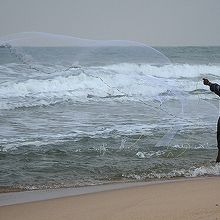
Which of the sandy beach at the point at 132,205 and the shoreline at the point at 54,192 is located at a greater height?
the sandy beach at the point at 132,205

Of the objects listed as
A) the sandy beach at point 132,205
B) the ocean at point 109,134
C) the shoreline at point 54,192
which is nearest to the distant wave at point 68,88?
the ocean at point 109,134

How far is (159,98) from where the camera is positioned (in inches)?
290

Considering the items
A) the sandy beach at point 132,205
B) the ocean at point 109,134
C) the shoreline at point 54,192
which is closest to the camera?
the sandy beach at point 132,205

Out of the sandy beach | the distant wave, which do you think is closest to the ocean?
the distant wave

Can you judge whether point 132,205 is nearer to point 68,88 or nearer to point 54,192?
point 54,192

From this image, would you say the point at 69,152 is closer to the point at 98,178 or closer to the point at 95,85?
the point at 98,178

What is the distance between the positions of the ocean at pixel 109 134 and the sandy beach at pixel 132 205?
1.02m

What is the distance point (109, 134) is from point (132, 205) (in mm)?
4262

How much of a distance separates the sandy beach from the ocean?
102 cm

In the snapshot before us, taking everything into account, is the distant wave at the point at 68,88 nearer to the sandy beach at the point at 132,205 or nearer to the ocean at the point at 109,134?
the ocean at the point at 109,134

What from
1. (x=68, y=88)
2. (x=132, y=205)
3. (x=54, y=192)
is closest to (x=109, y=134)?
(x=54, y=192)

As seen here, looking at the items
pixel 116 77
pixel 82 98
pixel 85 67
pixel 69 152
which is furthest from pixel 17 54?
pixel 82 98

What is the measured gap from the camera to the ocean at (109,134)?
5918 mm

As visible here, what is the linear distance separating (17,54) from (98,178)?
203 centimetres
